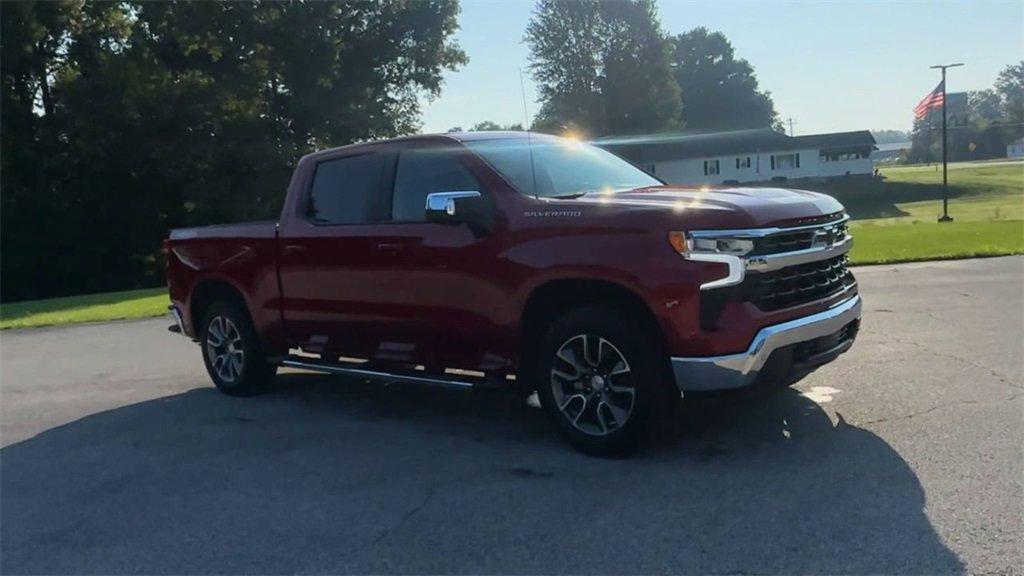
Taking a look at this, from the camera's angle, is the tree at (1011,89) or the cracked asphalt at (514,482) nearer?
the cracked asphalt at (514,482)

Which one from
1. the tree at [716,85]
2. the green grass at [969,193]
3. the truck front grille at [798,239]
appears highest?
the tree at [716,85]

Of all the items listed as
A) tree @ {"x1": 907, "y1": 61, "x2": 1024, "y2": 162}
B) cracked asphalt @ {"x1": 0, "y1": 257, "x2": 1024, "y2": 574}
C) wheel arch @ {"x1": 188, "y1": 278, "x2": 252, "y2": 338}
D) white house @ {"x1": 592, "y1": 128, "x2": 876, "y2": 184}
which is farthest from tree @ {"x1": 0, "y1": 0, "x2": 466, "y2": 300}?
tree @ {"x1": 907, "y1": 61, "x2": 1024, "y2": 162}

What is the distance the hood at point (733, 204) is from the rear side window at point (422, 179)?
941 mm

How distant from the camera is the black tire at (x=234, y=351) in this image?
316 inches

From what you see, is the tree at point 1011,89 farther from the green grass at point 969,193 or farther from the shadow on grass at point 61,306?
the shadow on grass at point 61,306

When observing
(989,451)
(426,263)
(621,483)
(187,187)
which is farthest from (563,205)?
(187,187)

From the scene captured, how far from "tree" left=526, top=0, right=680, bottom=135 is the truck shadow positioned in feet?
183

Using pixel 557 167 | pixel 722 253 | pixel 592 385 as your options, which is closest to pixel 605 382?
pixel 592 385

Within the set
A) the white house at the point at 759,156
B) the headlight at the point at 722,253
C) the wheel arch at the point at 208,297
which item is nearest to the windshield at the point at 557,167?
the headlight at the point at 722,253

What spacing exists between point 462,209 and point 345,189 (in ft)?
5.71

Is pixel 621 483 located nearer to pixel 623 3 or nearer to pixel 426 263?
pixel 426 263

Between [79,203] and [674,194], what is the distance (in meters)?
37.9

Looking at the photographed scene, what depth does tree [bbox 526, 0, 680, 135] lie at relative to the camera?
62.2 meters

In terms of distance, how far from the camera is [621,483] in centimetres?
522
